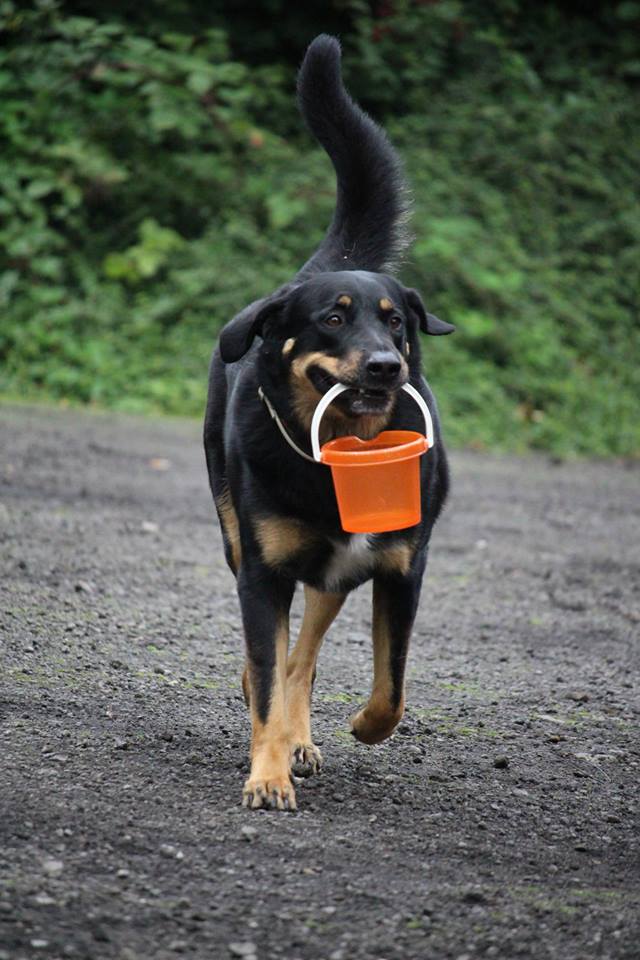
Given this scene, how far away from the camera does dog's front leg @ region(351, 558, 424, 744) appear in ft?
11.3

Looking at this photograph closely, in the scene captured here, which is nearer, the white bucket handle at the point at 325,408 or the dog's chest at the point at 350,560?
the white bucket handle at the point at 325,408

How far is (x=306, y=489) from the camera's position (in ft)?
11.1

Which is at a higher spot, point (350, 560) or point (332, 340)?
point (332, 340)

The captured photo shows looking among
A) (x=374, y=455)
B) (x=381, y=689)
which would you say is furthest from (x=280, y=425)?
(x=381, y=689)

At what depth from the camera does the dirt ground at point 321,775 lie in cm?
240

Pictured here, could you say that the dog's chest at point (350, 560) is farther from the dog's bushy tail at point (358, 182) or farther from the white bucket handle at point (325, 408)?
the dog's bushy tail at point (358, 182)

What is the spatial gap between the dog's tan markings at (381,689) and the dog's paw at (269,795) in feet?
1.40

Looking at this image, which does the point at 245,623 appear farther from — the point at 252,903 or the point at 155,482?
the point at 155,482

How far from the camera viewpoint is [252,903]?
247cm

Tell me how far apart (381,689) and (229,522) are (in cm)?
85

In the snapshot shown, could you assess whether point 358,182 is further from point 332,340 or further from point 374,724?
point 374,724

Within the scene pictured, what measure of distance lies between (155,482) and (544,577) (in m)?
2.67

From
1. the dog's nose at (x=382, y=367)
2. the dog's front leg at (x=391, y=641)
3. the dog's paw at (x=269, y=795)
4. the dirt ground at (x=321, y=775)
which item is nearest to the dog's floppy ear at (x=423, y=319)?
the dog's nose at (x=382, y=367)

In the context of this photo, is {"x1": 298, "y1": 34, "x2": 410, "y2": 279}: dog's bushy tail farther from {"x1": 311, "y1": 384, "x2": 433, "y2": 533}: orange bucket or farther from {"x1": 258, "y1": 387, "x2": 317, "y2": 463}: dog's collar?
{"x1": 311, "y1": 384, "x2": 433, "y2": 533}: orange bucket
